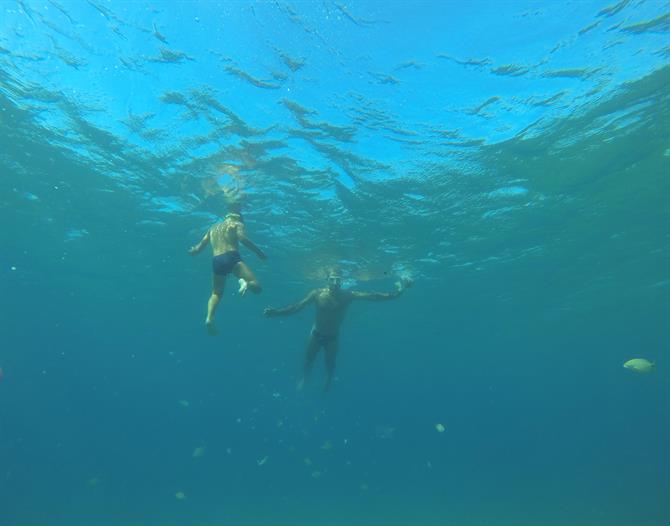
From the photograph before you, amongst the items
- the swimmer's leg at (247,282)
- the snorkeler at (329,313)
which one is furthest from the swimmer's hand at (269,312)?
the snorkeler at (329,313)

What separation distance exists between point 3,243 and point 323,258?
23.2 metres

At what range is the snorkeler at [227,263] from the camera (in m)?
8.96

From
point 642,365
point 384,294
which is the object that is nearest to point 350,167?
point 384,294

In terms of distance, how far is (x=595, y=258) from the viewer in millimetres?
27516

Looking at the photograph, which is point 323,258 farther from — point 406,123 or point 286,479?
point 286,479

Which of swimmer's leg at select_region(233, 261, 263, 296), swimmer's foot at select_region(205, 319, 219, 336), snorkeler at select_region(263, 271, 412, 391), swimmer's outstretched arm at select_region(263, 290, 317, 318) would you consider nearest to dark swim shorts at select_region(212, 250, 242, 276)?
swimmer's leg at select_region(233, 261, 263, 296)

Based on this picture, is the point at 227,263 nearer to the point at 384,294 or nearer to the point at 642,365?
the point at 384,294

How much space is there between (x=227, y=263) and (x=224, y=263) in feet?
0.22

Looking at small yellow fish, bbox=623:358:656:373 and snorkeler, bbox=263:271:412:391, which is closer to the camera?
small yellow fish, bbox=623:358:656:373

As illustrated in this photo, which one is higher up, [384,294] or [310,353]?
[384,294]

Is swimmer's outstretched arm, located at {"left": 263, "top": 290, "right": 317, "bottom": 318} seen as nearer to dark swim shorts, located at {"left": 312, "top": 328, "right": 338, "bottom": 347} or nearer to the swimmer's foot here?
dark swim shorts, located at {"left": 312, "top": 328, "right": 338, "bottom": 347}

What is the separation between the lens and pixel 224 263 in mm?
9859

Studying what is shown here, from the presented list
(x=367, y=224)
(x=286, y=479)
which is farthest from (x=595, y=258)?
(x=286, y=479)

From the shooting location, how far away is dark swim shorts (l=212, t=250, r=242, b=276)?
986 centimetres
